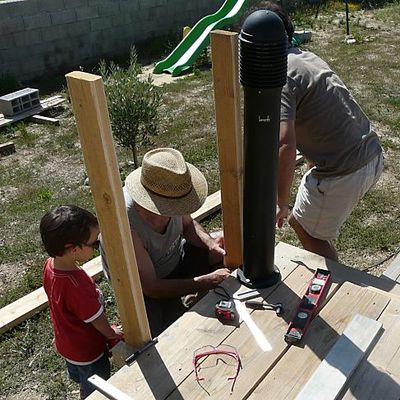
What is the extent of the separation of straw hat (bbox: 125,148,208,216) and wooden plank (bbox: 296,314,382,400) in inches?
36.2

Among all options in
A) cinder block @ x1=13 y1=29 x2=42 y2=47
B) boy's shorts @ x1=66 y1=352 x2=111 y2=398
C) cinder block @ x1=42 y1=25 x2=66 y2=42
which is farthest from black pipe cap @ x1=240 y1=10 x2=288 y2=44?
cinder block @ x1=42 y1=25 x2=66 y2=42

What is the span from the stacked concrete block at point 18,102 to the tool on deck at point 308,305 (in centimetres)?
591

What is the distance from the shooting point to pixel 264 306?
2.38 meters

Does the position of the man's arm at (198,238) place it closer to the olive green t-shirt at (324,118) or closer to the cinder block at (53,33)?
the olive green t-shirt at (324,118)

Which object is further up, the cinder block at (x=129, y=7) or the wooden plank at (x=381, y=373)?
the wooden plank at (x=381, y=373)

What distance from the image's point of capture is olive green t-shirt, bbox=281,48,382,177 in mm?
2902

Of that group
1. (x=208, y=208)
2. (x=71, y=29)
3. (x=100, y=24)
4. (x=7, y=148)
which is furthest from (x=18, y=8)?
(x=208, y=208)

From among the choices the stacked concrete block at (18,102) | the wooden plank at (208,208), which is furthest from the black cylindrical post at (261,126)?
the stacked concrete block at (18,102)

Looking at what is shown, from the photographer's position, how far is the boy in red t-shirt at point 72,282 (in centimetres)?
238

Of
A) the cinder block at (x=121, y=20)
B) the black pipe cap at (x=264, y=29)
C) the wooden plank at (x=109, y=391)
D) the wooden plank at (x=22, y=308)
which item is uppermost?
the black pipe cap at (x=264, y=29)

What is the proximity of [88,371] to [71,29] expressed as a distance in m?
8.12

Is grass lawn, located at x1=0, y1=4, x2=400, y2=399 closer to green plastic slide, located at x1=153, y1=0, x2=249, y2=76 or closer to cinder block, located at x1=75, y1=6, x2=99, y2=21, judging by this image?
green plastic slide, located at x1=153, y1=0, x2=249, y2=76

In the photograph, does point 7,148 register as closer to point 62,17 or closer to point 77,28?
point 62,17

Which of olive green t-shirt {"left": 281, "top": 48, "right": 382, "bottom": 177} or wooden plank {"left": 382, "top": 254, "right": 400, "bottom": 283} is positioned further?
wooden plank {"left": 382, "top": 254, "right": 400, "bottom": 283}
